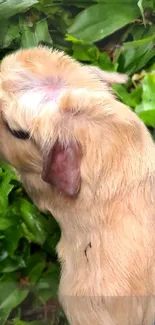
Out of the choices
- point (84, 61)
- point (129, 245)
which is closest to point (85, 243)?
point (129, 245)

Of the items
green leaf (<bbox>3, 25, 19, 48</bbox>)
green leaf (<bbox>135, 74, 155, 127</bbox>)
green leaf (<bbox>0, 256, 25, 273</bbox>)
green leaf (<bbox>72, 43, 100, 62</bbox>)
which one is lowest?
green leaf (<bbox>0, 256, 25, 273</bbox>)

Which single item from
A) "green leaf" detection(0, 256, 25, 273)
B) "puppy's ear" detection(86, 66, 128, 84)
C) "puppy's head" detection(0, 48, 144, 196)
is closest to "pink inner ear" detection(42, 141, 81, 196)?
"puppy's head" detection(0, 48, 144, 196)

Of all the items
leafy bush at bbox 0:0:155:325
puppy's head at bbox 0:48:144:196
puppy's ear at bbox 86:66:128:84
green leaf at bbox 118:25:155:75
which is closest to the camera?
puppy's head at bbox 0:48:144:196

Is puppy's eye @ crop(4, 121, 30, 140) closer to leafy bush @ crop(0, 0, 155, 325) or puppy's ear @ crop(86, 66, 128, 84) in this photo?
puppy's ear @ crop(86, 66, 128, 84)

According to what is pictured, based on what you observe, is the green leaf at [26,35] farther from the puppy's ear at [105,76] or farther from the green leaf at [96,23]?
the puppy's ear at [105,76]

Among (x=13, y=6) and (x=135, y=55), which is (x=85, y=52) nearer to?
(x=135, y=55)

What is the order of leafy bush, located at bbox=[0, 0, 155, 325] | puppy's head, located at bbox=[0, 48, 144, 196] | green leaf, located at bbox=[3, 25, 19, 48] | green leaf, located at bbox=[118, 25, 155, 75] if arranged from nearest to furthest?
puppy's head, located at bbox=[0, 48, 144, 196] < leafy bush, located at bbox=[0, 0, 155, 325] < green leaf, located at bbox=[3, 25, 19, 48] < green leaf, located at bbox=[118, 25, 155, 75]
